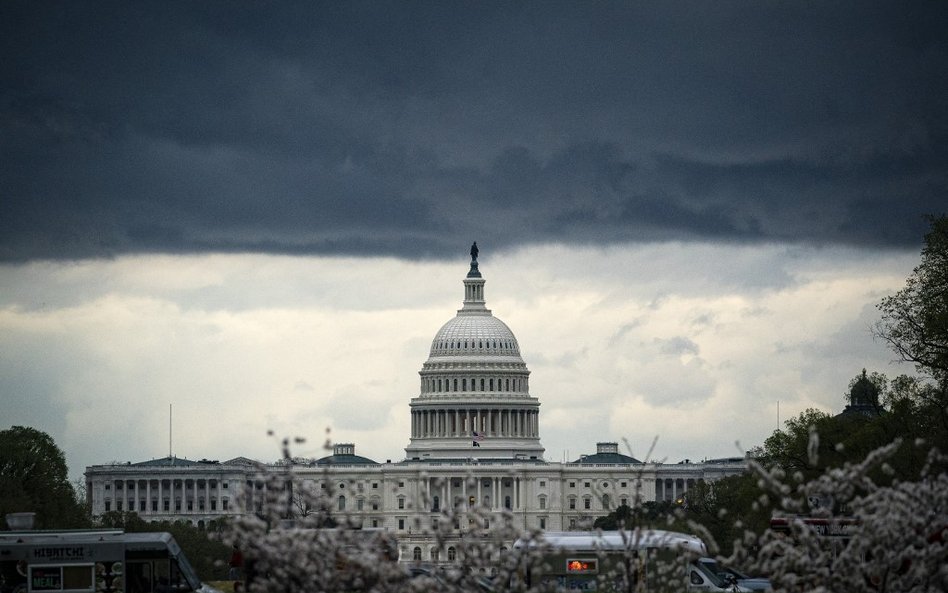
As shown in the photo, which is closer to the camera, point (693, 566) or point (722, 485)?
point (693, 566)

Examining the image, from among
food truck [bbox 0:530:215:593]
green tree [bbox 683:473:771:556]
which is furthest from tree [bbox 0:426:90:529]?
food truck [bbox 0:530:215:593]

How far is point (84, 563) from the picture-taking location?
6744cm

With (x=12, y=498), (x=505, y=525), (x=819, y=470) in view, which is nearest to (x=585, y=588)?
(x=505, y=525)

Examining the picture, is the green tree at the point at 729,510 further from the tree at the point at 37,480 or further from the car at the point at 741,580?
the tree at the point at 37,480

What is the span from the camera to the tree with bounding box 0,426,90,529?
430ft

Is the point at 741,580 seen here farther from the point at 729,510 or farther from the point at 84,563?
the point at 729,510

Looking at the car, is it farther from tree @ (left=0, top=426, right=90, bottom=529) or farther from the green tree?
tree @ (left=0, top=426, right=90, bottom=529)

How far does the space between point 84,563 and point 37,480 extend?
76323 millimetres

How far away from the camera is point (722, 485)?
610 feet

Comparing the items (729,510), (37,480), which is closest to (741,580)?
(37,480)

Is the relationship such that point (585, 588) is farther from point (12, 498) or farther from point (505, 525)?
point (12, 498)

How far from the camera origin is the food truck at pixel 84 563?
2645 inches

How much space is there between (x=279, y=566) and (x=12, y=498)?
88.6 metres

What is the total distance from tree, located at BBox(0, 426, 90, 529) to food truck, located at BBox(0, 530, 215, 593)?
184ft
